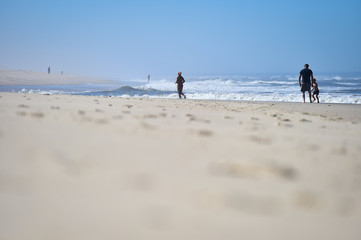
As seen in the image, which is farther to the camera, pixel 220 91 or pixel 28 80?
pixel 28 80

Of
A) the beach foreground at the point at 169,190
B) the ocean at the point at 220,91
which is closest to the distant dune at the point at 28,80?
the ocean at the point at 220,91

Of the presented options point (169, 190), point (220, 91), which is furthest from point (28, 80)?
point (169, 190)

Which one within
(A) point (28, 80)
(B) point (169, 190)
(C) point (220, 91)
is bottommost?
(B) point (169, 190)

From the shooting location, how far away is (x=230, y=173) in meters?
1.62

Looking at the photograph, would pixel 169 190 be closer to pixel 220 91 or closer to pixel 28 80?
pixel 220 91

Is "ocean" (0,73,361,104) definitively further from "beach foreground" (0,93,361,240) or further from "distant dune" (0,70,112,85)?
"beach foreground" (0,93,361,240)

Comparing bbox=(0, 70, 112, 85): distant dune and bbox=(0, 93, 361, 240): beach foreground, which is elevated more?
bbox=(0, 70, 112, 85): distant dune

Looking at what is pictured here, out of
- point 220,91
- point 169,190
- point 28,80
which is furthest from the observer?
point 28,80

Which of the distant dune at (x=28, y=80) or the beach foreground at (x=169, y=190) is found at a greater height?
the distant dune at (x=28, y=80)

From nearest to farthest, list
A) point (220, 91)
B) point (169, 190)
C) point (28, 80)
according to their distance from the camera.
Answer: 1. point (169, 190)
2. point (220, 91)
3. point (28, 80)

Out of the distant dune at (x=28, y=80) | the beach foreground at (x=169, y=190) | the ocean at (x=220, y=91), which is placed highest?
the distant dune at (x=28, y=80)

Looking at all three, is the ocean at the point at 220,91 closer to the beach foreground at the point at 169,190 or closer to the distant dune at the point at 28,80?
the distant dune at the point at 28,80

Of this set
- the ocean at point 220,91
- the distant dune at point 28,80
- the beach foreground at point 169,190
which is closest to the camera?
the beach foreground at point 169,190

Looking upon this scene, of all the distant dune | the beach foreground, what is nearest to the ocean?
the distant dune
